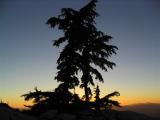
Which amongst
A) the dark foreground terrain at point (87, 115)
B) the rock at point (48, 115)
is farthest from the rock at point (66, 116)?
the rock at point (48, 115)

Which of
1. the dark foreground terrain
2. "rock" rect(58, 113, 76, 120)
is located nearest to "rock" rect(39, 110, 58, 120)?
the dark foreground terrain

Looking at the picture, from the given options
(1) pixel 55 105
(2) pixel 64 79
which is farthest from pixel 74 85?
(1) pixel 55 105

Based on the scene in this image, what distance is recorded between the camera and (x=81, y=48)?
3152 centimetres

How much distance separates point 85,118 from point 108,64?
26.2 feet

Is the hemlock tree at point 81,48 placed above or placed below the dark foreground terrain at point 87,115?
above

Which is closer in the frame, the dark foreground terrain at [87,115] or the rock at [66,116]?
the dark foreground terrain at [87,115]

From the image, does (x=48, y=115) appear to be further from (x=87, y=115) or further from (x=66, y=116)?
(x=87, y=115)

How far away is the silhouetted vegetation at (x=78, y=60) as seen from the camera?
29078 mm

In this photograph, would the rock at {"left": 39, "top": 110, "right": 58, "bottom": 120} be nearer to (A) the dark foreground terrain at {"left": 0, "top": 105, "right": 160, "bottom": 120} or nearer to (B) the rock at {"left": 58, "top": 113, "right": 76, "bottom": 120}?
(A) the dark foreground terrain at {"left": 0, "top": 105, "right": 160, "bottom": 120}

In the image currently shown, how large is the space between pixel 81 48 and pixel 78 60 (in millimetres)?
1508

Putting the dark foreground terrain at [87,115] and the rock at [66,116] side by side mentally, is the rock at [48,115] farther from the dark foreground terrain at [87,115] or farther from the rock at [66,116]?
the rock at [66,116]

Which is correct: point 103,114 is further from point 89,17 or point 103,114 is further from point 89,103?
point 89,17

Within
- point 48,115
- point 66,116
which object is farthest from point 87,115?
point 48,115

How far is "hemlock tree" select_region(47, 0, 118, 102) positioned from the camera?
3048 cm
